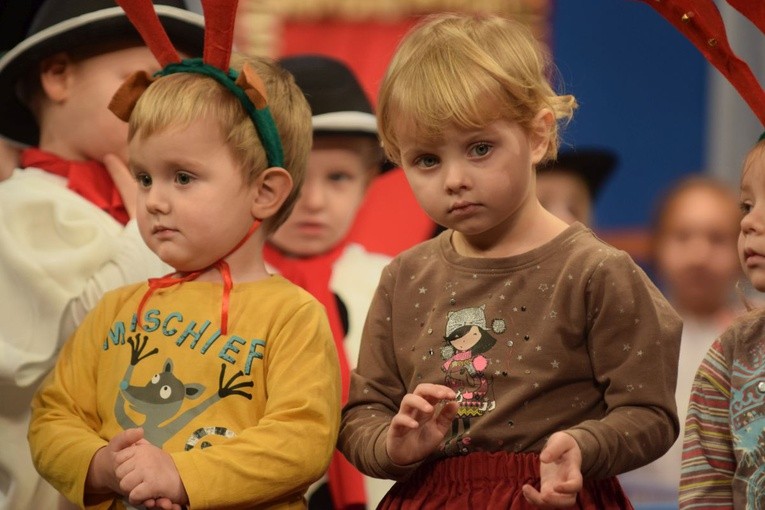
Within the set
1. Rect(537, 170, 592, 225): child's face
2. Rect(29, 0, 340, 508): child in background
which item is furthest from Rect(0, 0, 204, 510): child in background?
Rect(537, 170, 592, 225): child's face

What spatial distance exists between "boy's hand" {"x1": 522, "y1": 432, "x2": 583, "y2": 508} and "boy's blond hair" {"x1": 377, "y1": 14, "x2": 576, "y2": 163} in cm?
44

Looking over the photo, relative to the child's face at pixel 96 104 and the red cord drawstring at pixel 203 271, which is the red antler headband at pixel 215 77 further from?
the child's face at pixel 96 104

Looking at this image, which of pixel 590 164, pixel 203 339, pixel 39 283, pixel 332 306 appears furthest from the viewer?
pixel 590 164

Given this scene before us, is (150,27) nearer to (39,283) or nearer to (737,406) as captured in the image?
(39,283)

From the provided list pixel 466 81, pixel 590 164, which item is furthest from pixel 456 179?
pixel 590 164

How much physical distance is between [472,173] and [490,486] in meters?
0.42

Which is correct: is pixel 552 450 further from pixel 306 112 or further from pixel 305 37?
pixel 305 37

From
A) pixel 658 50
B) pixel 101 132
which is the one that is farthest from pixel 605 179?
pixel 101 132

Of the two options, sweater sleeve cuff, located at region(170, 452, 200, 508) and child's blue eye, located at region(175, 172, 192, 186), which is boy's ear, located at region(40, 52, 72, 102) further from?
sweater sleeve cuff, located at region(170, 452, 200, 508)

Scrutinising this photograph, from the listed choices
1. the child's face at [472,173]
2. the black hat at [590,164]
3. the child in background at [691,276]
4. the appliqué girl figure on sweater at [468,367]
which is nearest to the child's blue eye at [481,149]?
the child's face at [472,173]

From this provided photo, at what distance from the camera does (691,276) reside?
3.63 meters

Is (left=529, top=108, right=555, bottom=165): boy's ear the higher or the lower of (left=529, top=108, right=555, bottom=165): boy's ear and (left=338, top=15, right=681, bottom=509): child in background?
the higher

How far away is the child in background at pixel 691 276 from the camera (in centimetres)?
351

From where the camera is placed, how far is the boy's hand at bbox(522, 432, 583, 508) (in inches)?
58.6
